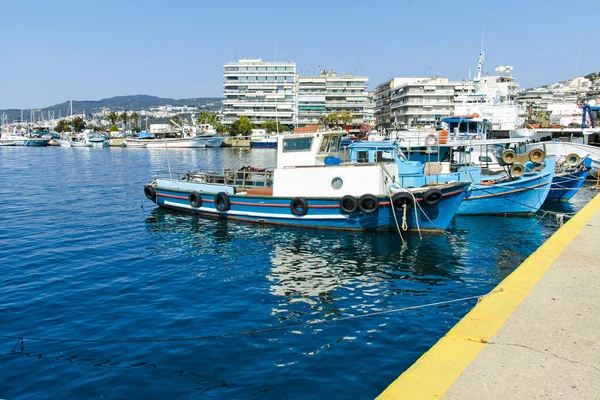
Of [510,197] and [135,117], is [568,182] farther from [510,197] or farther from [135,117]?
[135,117]

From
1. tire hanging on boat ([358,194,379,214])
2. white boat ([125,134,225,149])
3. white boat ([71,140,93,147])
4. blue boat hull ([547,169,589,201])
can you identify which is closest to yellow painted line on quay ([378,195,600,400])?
tire hanging on boat ([358,194,379,214])

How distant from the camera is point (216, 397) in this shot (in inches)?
271

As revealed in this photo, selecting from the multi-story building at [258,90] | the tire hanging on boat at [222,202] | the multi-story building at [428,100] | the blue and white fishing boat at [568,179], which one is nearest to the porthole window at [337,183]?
the tire hanging on boat at [222,202]

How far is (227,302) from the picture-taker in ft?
36.1

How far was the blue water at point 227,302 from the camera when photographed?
754 cm

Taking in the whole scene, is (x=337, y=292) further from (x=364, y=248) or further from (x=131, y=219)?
Answer: (x=131, y=219)

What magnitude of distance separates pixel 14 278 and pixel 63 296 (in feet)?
8.45

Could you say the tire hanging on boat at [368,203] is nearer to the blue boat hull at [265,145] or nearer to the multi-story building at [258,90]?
the blue boat hull at [265,145]

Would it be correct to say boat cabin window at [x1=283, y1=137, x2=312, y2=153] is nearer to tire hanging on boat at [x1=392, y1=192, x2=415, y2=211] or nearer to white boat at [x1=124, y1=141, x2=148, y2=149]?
tire hanging on boat at [x1=392, y1=192, x2=415, y2=211]

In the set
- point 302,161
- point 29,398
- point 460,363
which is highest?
point 302,161

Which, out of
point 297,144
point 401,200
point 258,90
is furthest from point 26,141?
point 401,200

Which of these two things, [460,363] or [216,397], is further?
[216,397]

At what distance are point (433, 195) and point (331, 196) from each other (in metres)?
3.59

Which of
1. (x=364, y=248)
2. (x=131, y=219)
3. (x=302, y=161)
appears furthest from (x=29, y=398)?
(x=131, y=219)
